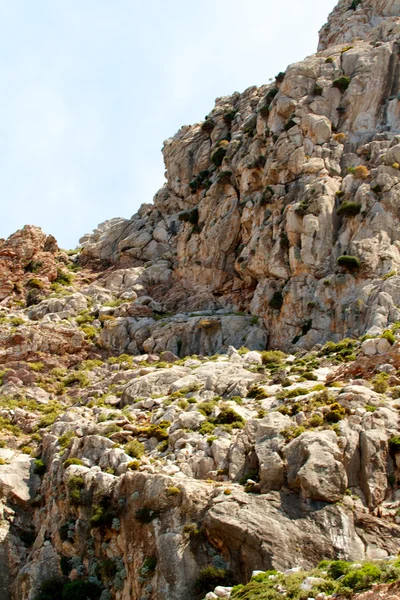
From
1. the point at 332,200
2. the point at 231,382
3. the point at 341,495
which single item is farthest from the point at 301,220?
the point at 341,495

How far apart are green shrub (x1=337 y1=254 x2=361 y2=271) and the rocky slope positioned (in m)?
0.19

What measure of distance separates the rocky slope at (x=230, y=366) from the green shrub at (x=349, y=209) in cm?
13

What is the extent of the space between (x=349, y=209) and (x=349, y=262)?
18.4ft

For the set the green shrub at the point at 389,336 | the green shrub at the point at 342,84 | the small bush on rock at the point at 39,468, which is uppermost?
the green shrub at the point at 342,84

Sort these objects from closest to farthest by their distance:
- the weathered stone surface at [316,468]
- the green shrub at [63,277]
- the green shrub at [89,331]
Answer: the weathered stone surface at [316,468] → the green shrub at [89,331] → the green shrub at [63,277]

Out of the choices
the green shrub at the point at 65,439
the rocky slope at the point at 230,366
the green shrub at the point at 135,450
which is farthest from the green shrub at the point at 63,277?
the green shrub at the point at 135,450

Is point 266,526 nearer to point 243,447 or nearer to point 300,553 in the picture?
point 300,553

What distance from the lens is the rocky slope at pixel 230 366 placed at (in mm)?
24922

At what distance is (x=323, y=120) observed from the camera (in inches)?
2442

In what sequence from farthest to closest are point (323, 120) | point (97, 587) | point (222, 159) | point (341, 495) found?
point (222, 159) < point (323, 120) < point (97, 587) < point (341, 495)

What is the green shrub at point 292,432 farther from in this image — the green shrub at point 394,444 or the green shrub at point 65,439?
the green shrub at point 65,439

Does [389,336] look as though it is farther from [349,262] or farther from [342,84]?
[342,84]

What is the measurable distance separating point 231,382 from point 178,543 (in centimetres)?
1584

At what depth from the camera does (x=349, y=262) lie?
49.8m
